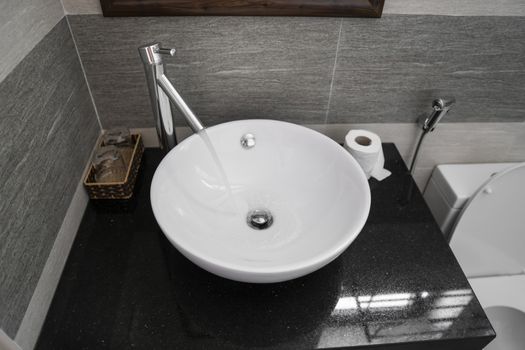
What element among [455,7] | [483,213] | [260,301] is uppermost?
[455,7]

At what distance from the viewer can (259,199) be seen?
3.23 ft

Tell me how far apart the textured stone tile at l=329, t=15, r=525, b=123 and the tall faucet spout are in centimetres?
45

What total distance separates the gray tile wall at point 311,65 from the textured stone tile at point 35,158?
0.42ft

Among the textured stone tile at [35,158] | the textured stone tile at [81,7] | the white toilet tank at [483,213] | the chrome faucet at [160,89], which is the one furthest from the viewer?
the white toilet tank at [483,213]

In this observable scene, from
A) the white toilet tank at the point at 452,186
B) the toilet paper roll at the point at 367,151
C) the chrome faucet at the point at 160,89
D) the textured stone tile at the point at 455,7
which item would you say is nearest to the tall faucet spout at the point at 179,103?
the chrome faucet at the point at 160,89

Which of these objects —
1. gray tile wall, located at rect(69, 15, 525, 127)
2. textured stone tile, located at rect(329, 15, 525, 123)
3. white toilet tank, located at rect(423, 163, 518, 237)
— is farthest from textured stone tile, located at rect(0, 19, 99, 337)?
white toilet tank, located at rect(423, 163, 518, 237)

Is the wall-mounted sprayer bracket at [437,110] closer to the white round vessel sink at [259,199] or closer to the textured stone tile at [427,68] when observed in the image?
the textured stone tile at [427,68]

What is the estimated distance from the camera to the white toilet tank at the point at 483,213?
3.78ft

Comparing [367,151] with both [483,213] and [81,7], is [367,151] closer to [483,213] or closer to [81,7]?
[483,213]

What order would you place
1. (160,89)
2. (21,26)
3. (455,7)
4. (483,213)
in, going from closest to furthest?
(21,26), (160,89), (455,7), (483,213)

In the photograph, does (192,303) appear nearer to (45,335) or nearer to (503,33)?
(45,335)

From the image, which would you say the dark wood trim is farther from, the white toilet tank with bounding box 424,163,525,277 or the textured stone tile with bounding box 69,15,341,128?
the white toilet tank with bounding box 424,163,525,277

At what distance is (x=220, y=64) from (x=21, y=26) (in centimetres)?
45

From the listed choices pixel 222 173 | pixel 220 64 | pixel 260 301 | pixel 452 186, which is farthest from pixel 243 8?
pixel 452 186
